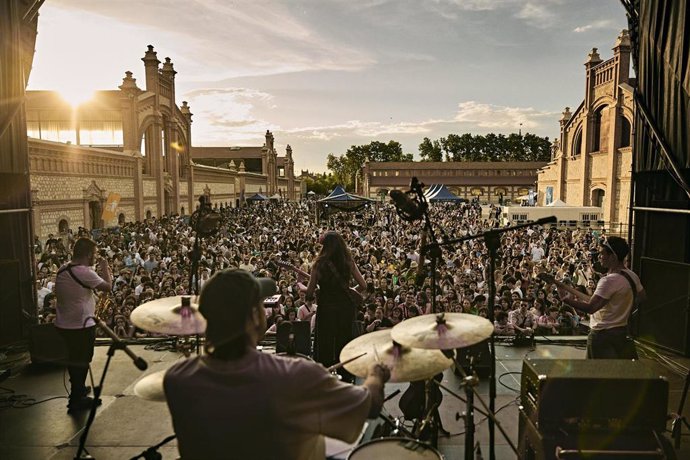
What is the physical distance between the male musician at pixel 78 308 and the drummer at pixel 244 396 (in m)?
3.17

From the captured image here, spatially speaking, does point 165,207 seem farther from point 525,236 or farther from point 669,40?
point 669,40

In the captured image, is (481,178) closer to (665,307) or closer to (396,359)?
(665,307)

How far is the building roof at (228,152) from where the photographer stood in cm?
6516

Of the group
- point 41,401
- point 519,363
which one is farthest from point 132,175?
point 519,363

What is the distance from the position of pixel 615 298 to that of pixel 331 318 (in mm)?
2624

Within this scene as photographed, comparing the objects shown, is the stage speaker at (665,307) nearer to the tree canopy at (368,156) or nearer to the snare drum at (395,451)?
the snare drum at (395,451)

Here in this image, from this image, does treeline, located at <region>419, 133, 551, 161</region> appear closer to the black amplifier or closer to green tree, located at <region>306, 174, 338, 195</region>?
green tree, located at <region>306, 174, 338, 195</region>

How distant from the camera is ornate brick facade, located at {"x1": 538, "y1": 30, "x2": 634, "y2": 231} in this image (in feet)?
82.2

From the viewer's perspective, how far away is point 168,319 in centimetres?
306

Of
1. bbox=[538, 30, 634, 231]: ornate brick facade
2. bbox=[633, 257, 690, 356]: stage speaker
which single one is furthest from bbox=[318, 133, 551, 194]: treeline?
bbox=[633, 257, 690, 356]: stage speaker

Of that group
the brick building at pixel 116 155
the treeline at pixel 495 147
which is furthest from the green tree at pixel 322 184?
the brick building at pixel 116 155

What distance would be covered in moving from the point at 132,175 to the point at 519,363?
2465cm

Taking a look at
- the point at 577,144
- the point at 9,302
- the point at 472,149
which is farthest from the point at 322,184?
the point at 9,302

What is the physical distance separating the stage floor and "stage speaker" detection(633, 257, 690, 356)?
35 cm
